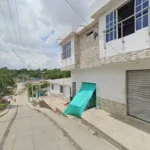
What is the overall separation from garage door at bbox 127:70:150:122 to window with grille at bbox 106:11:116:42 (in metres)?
2.31

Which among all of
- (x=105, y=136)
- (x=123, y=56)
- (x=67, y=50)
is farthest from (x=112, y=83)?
(x=67, y=50)

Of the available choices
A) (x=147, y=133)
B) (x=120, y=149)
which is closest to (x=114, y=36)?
(x=147, y=133)

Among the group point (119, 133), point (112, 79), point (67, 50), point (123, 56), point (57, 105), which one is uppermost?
point (67, 50)

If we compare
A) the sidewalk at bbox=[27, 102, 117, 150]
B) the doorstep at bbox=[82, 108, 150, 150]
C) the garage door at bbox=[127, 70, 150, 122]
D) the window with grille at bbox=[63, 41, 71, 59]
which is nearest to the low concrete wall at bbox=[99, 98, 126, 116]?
the garage door at bbox=[127, 70, 150, 122]

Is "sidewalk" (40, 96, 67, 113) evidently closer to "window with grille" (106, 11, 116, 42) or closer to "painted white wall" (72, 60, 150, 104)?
"painted white wall" (72, 60, 150, 104)

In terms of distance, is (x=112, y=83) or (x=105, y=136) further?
(x=112, y=83)

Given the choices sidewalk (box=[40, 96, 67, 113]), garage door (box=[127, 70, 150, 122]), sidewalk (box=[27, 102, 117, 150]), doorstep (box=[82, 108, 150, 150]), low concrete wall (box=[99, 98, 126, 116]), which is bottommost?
sidewalk (box=[40, 96, 67, 113])

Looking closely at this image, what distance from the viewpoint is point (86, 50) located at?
54.1 ft

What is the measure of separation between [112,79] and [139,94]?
2916mm

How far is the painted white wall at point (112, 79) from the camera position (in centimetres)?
1088

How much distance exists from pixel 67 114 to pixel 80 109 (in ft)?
5.45

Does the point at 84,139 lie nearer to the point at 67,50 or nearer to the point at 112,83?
the point at 112,83

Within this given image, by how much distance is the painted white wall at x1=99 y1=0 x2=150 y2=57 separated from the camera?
27.2ft

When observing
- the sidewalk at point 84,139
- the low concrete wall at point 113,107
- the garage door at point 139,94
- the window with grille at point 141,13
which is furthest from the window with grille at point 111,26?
the sidewalk at point 84,139
